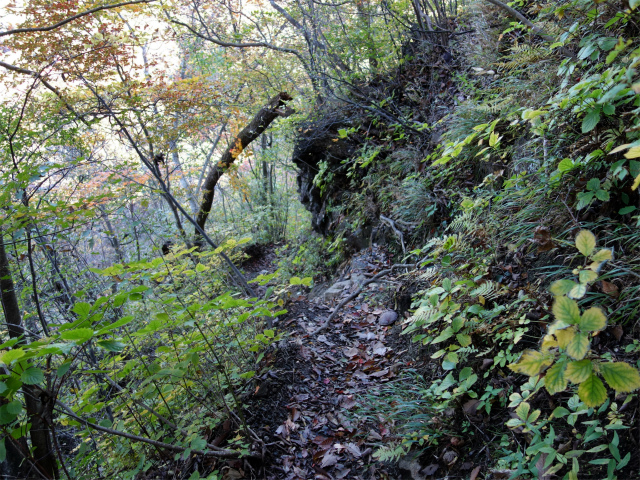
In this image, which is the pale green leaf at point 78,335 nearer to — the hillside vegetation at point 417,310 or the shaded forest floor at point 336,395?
the hillside vegetation at point 417,310

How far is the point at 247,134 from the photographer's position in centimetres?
936

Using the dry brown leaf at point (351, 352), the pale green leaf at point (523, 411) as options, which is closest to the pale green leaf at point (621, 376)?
the pale green leaf at point (523, 411)

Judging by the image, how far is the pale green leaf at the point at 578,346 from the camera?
3.55 feet

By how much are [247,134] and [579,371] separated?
9290mm

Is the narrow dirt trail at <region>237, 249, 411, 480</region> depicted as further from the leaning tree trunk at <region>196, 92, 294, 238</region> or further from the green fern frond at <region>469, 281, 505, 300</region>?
the leaning tree trunk at <region>196, 92, 294, 238</region>

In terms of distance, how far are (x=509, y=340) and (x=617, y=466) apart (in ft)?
2.59

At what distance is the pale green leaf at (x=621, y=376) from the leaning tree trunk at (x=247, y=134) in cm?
809

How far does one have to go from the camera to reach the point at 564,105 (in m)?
2.08

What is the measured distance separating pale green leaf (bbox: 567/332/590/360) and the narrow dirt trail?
1444 mm

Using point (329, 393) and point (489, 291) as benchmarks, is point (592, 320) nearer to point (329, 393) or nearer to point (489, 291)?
point (489, 291)

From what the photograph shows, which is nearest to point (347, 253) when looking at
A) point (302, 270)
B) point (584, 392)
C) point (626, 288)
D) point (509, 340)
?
point (302, 270)

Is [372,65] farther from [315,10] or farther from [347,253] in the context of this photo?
[347,253]

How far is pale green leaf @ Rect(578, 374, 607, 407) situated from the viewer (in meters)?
1.12

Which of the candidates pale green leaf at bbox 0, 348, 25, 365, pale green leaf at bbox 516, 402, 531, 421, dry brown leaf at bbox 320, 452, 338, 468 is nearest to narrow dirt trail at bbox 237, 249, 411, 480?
dry brown leaf at bbox 320, 452, 338, 468
